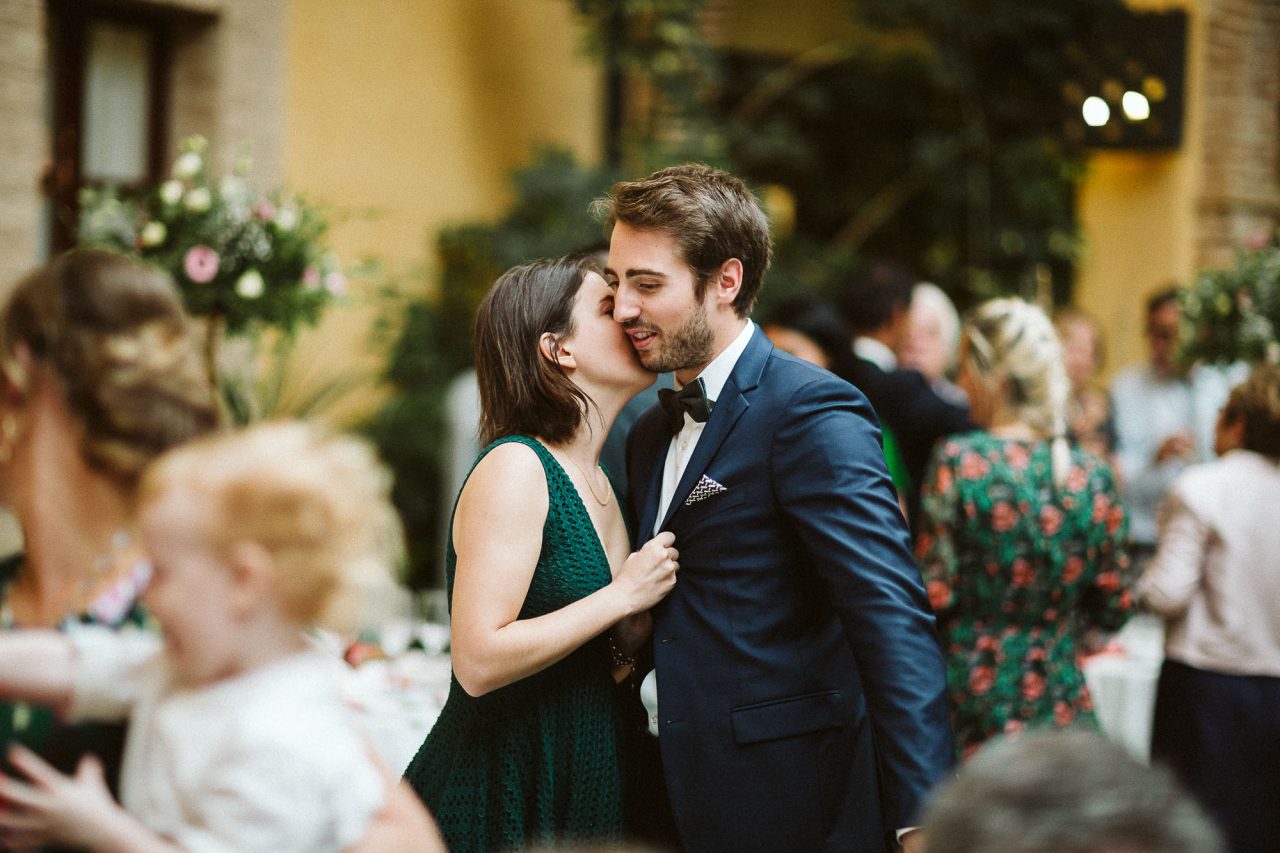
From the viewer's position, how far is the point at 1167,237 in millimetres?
8281

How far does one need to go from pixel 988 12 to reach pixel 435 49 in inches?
137

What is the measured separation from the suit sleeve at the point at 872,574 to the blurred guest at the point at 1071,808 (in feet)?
3.30

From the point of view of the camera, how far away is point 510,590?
2.23m

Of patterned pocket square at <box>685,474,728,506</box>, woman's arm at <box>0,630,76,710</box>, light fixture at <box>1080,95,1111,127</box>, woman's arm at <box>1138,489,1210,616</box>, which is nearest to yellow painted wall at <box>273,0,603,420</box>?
light fixture at <box>1080,95,1111,127</box>

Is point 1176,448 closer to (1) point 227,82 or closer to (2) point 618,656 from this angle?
(2) point 618,656

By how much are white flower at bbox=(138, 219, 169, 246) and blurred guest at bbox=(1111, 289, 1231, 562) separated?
420 cm

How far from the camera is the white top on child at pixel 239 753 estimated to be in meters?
1.35

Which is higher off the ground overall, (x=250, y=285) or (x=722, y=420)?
(x=250, y=285)

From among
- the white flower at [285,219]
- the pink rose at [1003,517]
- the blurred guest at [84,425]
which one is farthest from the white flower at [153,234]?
the blurred guest at [84,425]

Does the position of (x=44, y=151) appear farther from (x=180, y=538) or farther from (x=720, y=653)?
(x=180, y=538)

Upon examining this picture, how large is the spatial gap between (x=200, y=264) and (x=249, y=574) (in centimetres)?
318

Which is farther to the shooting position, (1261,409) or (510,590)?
(1261,409)

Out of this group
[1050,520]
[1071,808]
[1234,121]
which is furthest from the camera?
[1234,121]

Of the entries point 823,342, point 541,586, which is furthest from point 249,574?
point 823,342
